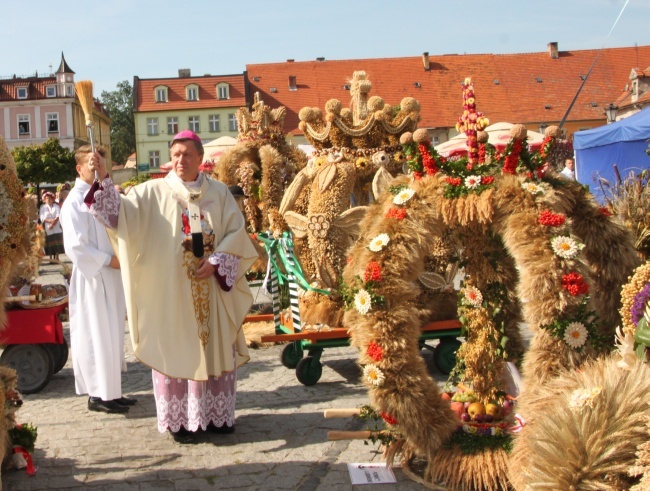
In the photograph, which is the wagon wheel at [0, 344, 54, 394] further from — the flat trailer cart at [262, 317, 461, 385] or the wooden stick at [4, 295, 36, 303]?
the flat trailer cart at [262, 317, 461, 385]

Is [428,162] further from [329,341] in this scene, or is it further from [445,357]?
[445,357]

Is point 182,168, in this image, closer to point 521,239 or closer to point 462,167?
point 462,167

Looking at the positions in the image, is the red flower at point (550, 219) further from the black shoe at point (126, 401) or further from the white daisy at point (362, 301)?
the black shoe at point (126, 401)

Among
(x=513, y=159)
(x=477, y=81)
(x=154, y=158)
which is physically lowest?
(x=513, y=159)

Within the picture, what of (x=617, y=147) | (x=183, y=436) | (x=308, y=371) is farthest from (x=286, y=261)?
(x=617, y=147)

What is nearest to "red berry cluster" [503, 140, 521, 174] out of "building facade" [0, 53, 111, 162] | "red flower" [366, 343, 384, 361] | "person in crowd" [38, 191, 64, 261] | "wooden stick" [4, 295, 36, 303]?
"red flower" [366, 343, 384, 361]

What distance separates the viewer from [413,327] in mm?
4484

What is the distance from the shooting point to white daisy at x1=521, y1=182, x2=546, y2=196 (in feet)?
14.2

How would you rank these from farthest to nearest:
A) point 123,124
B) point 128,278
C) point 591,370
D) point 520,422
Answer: point 123,124
point 128,278
point 520,422
point 591,370

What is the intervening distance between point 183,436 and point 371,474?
1.49 metres

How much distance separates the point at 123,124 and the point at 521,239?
8816 centimetres

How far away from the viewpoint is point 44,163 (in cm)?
4566

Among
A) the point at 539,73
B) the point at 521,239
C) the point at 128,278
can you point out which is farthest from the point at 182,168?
the point at 539,73

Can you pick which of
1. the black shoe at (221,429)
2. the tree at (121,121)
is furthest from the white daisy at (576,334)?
the tree at (121,121)
